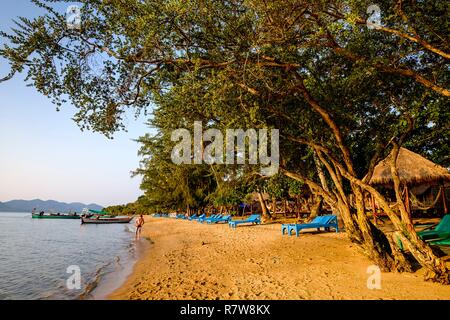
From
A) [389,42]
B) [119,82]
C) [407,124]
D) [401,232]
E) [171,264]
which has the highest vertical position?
[389,42]

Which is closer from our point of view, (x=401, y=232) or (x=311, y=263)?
(x=401, y=232)

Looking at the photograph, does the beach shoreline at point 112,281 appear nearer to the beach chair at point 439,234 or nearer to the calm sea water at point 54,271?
the calm sea water at point 54,271

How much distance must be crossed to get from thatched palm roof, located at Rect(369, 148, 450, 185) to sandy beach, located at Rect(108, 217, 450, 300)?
7549mm

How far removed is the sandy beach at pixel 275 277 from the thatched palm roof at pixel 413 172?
24.8 feet

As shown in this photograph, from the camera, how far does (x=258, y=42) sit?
7031 mm

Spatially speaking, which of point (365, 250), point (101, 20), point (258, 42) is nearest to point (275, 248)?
point (365, 250)

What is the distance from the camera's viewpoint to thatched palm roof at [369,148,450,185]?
16.2 m

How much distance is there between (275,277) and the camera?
7.32 m

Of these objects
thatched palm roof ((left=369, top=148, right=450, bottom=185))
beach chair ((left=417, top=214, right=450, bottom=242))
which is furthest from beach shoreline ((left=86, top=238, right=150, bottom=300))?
thatched palm roof ((left=369, top=148, right=450, bottom=185))

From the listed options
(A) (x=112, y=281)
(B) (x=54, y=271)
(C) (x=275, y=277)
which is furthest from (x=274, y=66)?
(B) (x=54, y=271)

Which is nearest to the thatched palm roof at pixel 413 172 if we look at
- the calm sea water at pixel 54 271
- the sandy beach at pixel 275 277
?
the sandy beach at pixel 275 277

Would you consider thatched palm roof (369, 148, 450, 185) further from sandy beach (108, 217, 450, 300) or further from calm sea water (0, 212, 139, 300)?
calm sea water (0, 212, 139, 300)

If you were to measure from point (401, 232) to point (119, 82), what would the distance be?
9.68 metres
